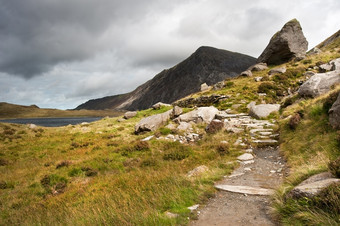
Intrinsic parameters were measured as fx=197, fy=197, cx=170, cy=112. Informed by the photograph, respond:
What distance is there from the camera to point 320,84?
18.0 meters

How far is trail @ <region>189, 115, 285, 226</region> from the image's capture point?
5480 mm

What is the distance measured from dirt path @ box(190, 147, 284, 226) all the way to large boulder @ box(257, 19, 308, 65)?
37.3 m

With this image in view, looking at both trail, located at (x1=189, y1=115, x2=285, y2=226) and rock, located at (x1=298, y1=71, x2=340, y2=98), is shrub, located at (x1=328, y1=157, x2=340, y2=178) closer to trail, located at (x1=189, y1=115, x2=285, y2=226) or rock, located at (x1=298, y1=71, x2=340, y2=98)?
trail, located at (x1=189, y1=115, x2=285, y2=226)

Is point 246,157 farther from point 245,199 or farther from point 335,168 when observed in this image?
point 335,168

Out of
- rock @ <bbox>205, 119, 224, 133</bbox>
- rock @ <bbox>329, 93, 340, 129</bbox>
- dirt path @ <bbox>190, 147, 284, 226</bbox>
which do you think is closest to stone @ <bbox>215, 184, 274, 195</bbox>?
dirt path @ <bbox>190, 147, 284, 226</bbox>

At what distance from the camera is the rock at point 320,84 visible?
56.9ft

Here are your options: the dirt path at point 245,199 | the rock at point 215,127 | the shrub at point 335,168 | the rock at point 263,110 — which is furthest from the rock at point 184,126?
the shrub at point 335,168

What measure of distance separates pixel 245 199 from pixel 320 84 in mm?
16813

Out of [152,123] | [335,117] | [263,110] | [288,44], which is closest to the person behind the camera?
[335,117]

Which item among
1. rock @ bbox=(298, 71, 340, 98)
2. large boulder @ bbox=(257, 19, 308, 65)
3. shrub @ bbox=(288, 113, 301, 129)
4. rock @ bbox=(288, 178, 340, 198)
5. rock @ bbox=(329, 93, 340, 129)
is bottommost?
rock @ bbox=(288, 178, 340, 198)

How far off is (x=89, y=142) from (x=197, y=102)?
17743mm

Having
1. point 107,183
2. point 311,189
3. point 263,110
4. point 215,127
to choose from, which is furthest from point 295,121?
point 107,183

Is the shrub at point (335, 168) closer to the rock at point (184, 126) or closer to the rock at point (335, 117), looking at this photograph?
the rock at point (335, 117)

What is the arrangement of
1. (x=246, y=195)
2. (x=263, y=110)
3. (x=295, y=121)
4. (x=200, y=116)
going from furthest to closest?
(x=200, y=116)
(x=263, y=110)
(x=295, y=121)
(x=246, y=195)
